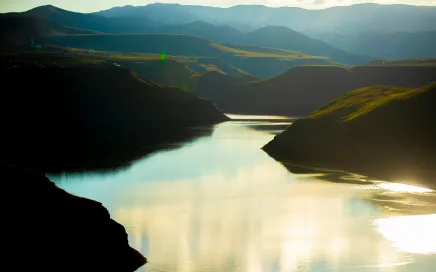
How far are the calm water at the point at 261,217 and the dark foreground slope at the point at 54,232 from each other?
4045mm

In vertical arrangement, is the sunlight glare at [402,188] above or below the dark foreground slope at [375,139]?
below

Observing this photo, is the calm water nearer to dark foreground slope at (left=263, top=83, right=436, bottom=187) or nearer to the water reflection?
the water reflection

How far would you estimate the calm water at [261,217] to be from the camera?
55.4 meters

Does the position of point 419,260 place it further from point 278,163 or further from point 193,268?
point 278,163

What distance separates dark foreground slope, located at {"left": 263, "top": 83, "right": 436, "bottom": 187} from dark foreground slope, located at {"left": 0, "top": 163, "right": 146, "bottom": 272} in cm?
5832

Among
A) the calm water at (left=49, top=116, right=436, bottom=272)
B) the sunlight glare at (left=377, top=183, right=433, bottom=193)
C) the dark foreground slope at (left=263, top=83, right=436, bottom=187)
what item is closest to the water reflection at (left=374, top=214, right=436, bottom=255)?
the calm water at (left=49, top=116, right=436, bottom=272)

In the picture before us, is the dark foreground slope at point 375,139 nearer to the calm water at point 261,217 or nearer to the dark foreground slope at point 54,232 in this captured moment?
the calm water at point 261,217

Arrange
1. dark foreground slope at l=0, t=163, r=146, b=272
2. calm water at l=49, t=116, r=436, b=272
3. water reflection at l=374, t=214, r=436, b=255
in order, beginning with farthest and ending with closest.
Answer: water reflection at l=374, t=214, r=436, b=255, calm water at l=49, t=116, r=436, b=272, dark foreground slope at l=0, t=163, r=146, b=272

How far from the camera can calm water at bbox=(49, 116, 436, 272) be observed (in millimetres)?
55375

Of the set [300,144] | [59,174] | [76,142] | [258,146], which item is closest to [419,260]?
[59,174]

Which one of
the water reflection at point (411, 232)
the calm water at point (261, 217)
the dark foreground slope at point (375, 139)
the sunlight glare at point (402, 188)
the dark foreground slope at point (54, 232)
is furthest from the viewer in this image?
the dark foreground slope at point (375, 139)

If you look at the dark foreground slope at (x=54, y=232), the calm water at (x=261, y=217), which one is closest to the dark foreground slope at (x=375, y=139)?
the calm water at (x=261, y=217)

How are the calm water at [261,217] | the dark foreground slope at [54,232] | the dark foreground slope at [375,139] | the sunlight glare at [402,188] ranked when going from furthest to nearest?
the dark foreground slope at [375,139], the sunlight glare at [402,188], the calm water at [261,217], the dark foreground slope at [54,232]

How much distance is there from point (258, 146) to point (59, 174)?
54851mm
